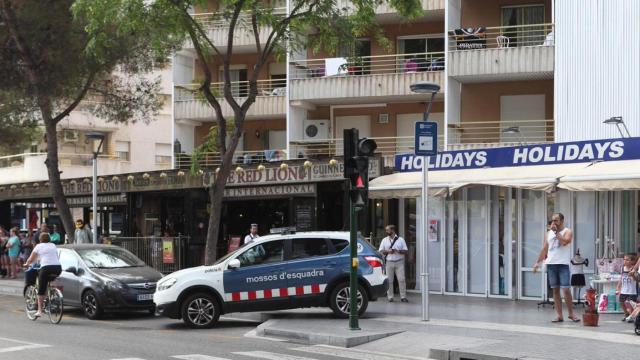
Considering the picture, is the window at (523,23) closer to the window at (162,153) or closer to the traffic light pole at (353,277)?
the traffic light pole at (353,277)

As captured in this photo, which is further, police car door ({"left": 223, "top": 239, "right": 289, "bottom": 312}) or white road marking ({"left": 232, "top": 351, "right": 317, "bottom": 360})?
police car door ({"left": 223, "top": 239, "right": 289, "bottom": 312})

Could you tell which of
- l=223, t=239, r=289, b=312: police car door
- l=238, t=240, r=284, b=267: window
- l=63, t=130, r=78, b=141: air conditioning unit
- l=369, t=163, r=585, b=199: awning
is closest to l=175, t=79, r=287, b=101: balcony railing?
l=369, t=163, r=585, b=199: awning

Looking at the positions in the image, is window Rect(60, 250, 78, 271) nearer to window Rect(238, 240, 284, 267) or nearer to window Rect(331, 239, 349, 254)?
window Rect(238, 240, 284, 267)

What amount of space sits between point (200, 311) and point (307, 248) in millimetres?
2359

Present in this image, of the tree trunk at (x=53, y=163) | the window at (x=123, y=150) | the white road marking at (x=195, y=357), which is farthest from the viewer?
the window at (x=123, y=150)

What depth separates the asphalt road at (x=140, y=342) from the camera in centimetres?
1231

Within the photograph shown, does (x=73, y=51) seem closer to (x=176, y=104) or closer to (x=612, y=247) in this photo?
(x=176, y=104)

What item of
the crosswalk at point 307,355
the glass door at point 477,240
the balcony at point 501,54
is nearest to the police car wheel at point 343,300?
the crosswalk at point 307,355

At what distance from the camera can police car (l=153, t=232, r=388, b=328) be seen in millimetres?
16125

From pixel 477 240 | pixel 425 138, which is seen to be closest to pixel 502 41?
pixel 477 240

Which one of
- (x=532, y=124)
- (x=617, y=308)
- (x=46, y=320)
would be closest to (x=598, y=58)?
(x=532, y=124)

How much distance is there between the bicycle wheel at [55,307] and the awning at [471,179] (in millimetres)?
8155

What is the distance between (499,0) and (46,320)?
18091 millimetres

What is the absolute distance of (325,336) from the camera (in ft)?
45.8
